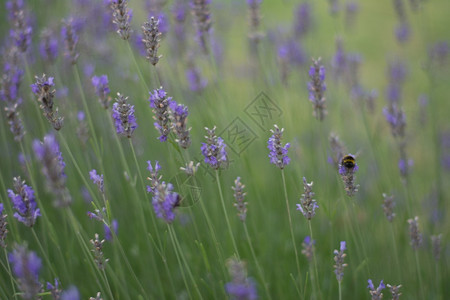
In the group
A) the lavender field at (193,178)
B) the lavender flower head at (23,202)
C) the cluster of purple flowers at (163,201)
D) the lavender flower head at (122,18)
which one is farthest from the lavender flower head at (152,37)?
the lavender flower head at (23,202)

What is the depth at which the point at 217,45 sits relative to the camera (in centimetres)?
432

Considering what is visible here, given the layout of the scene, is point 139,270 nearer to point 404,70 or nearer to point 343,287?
point 343,287

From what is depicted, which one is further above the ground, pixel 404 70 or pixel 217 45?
pixel 217 45

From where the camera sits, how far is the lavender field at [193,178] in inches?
66.7

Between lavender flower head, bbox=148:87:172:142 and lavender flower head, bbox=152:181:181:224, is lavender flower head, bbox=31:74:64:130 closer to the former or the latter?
lavender flower head, bbox=148:87:172:142

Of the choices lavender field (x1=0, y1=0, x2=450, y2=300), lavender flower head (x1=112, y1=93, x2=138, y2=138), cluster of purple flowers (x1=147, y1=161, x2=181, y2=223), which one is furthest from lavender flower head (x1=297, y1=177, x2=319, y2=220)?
lavender flower head (x1=112, y1=93, x2=138, y2=138)

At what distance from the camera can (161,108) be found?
1680 mm

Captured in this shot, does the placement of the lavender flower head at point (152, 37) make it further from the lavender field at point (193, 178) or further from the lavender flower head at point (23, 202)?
the lavender flower head at point (23, 202)

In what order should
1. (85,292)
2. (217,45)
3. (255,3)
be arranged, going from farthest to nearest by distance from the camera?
(217,45)
(255,3)
(85,292)

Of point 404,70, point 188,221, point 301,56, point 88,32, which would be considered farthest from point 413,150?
point 88,32

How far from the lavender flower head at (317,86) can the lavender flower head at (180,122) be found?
2.38 feet

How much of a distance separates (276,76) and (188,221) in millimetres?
1719

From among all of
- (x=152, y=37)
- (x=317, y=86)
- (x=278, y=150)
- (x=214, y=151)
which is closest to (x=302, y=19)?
(x=317, y=86)

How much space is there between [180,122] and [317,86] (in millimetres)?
786
